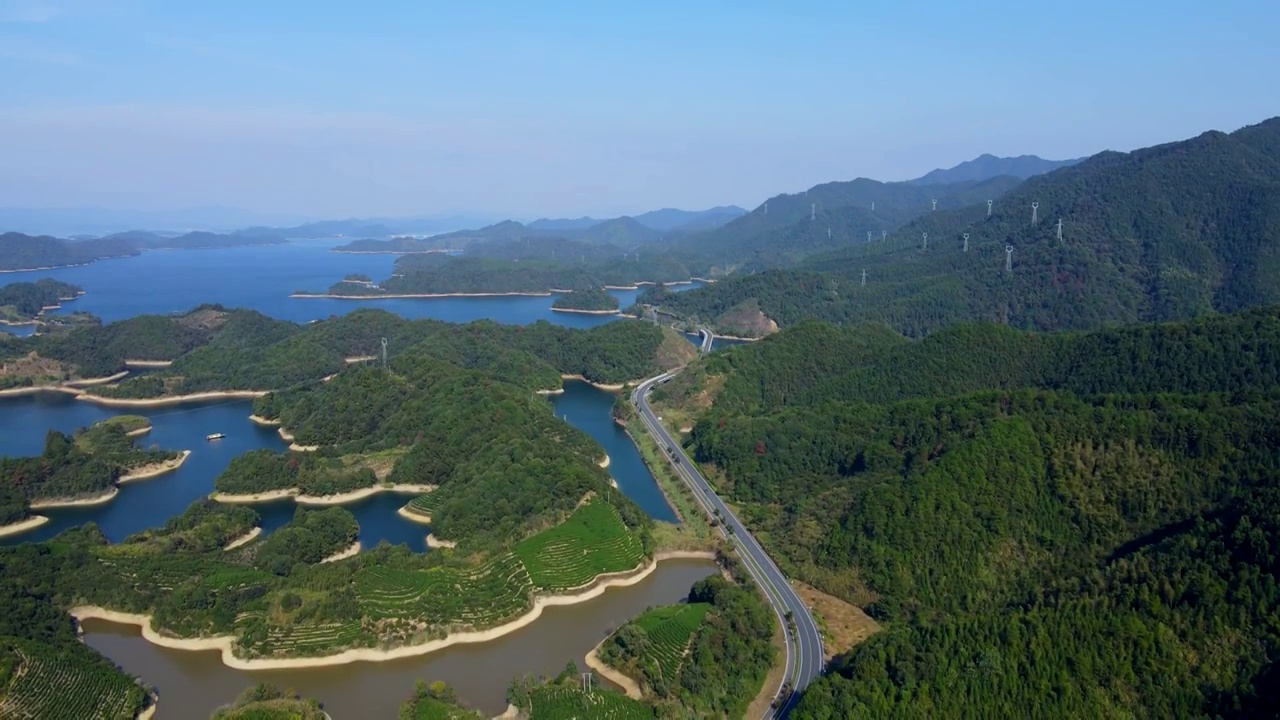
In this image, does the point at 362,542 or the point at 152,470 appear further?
the point at 152,470

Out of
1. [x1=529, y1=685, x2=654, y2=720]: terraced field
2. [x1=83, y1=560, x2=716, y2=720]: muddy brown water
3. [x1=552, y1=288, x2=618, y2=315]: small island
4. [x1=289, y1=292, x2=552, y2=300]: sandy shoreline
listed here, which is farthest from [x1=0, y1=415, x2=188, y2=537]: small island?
[x1=289, y1=292, x2=552, y2=300]: sandy shoreline

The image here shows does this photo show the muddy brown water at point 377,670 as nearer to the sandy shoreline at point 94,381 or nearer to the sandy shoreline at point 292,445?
the sandy shoreline at point 292,445

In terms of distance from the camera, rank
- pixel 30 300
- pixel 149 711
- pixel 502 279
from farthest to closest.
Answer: pixel 502 279 → pixel 30 300 → pixel 149 711

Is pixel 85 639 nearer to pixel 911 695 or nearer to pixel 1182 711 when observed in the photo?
pixel 911 695

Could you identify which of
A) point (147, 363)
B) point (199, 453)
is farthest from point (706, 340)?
point (199, 453)

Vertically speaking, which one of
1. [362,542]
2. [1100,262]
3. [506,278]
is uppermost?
[1100,262]

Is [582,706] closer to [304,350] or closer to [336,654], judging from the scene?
[336,654]
